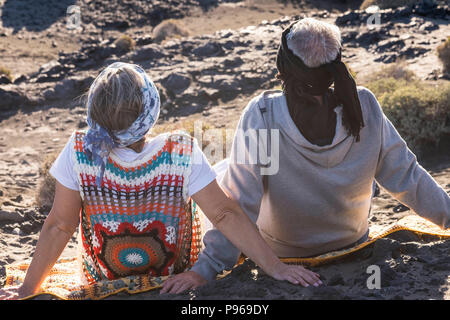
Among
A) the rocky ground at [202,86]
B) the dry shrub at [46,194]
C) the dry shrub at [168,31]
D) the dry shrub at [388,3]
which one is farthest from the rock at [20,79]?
the dry shrub at [388,3]

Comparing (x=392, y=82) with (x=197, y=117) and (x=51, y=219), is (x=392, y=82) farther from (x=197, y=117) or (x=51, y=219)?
(x=51, y=219)

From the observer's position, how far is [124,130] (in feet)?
7.97

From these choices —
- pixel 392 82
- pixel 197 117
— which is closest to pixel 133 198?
pixel 392 82

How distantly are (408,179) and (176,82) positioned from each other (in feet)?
27.5

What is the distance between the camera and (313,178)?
9.48 feet

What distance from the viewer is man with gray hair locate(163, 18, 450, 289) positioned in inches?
107

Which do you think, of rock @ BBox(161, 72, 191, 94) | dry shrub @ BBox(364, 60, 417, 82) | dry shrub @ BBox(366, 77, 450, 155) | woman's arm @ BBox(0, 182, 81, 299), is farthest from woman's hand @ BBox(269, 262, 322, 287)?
rock @ BBox(161, 72, 191, 94)

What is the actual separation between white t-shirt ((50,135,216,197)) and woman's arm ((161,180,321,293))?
4 cm

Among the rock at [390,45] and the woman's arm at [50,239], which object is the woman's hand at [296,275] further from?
the rock at [390,45]

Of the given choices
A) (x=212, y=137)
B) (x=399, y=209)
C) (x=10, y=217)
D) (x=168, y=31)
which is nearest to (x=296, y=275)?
(x=399, y=209)

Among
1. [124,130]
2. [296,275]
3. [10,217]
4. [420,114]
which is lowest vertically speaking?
[10,217]

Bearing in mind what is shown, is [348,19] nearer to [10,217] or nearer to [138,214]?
[10,217]

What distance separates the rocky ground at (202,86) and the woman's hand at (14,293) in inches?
20.8
